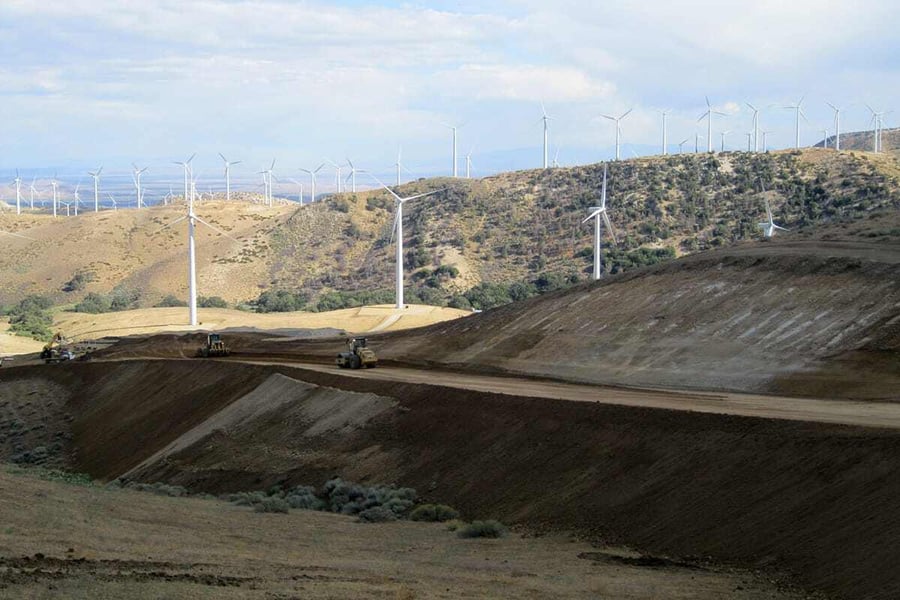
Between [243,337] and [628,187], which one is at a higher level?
[628,187]

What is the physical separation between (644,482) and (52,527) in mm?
14961

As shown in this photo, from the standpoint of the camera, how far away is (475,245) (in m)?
160

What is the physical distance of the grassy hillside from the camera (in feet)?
458

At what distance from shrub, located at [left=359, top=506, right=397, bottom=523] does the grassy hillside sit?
91.9m

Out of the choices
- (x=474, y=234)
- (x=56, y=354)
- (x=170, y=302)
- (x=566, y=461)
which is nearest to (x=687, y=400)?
(x=566, y=461)

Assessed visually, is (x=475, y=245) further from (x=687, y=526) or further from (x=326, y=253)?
(x=687, y=526)

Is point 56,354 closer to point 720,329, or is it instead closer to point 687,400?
point 720,329

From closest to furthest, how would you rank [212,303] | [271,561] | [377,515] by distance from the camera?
1. [271,561]
2. [377,515]
3. [212,303]

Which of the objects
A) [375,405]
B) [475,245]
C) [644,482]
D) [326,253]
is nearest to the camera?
[644,482]

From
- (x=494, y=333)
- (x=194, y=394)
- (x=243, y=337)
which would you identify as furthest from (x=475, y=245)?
(x=194, y=394)

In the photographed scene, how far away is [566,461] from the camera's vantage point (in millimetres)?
36625

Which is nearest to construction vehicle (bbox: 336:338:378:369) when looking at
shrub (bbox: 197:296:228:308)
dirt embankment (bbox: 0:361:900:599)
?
dirt embankment (bbox: 0:361:900:599)

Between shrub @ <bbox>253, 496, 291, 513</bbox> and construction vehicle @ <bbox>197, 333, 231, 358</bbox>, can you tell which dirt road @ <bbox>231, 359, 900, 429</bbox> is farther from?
construction vehicle @ <bbox>197, 333, 231, 358</bbox>

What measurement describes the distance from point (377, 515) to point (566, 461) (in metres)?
5.78
